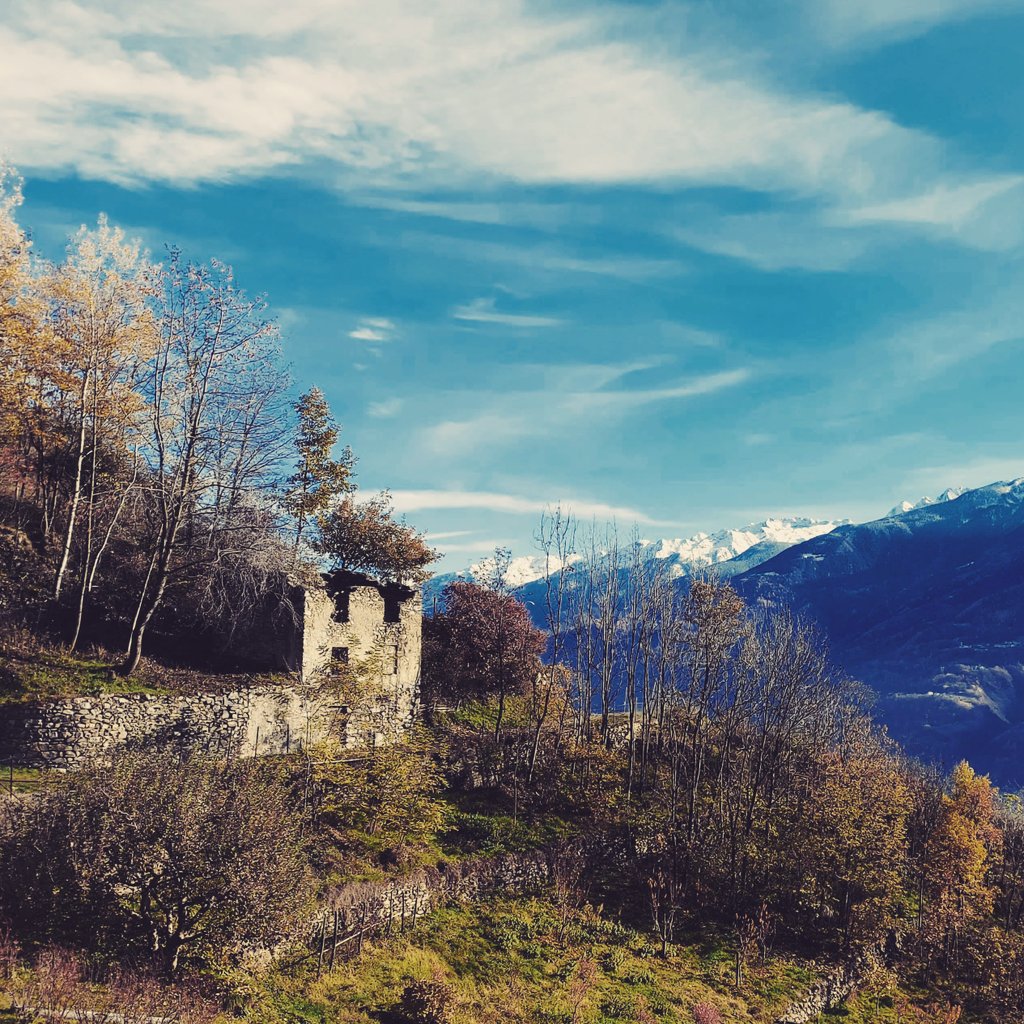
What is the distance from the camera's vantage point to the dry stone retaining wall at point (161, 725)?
26.4m

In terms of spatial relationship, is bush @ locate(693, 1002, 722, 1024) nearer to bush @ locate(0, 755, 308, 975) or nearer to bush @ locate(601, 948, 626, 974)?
bush @ locate(601, 948, 626, 974)

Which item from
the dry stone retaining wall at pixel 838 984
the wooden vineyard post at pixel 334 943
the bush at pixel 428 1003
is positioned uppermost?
the wooden vineyard post at pixel 334 943

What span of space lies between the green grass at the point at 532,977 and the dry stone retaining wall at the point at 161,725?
28.5 feet

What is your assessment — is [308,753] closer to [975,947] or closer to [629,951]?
[629,951]

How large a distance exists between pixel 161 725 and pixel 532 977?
53.0 feet

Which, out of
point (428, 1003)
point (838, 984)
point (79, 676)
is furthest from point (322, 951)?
point (838, 984)

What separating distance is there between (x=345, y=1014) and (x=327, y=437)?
36626 millimetres

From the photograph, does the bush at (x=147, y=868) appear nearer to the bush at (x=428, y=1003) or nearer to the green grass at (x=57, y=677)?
the bush at (x=428, y=1003)

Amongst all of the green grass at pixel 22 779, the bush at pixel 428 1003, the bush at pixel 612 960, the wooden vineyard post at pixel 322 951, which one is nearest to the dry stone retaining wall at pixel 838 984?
the bush at pixel 612 960

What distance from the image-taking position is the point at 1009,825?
65.0 meters

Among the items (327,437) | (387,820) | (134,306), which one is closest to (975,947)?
(387,820)

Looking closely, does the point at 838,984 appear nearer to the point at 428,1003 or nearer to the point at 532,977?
the point at 532,977

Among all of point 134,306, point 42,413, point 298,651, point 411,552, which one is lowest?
point 298,651

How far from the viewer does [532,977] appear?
80.5 ft
